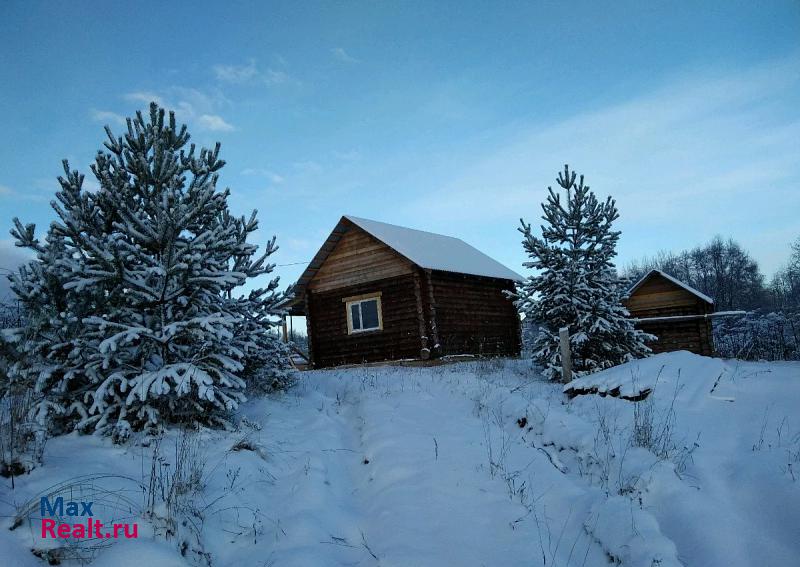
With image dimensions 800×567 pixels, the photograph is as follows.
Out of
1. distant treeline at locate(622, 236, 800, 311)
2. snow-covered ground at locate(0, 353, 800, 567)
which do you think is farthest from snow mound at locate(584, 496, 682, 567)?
distant treeline at locate(622, 236, 800, 311)

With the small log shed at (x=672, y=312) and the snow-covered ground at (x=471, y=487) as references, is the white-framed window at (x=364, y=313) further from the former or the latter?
the snow-covered ground at (x=471, y=487)

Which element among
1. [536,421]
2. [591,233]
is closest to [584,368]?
[591,233]

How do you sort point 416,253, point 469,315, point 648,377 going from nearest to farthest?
point 648,377, point 416,253, point 469,315

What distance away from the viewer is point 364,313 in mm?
17766

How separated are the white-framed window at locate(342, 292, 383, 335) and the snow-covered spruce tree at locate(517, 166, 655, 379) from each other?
6.86m

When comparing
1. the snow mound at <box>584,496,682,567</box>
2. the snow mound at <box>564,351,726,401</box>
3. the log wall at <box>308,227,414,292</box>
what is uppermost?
the log wall at <box>308,227,414,292</box>

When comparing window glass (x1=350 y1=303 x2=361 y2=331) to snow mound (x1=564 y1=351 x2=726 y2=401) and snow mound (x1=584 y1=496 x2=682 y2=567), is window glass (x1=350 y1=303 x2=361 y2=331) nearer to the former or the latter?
snow mound (x1=564 y1=351 x2=726 y2=401)

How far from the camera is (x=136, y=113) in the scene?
248 inches

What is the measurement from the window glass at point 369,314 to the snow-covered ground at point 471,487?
10.3 metres

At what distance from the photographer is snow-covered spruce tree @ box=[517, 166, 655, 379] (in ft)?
36.7

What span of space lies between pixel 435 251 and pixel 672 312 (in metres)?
9.63

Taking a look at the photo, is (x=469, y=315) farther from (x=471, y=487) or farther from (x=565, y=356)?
(x=471, y=487)

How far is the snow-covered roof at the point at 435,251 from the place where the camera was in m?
17.0

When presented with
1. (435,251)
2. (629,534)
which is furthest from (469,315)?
(629,534)
